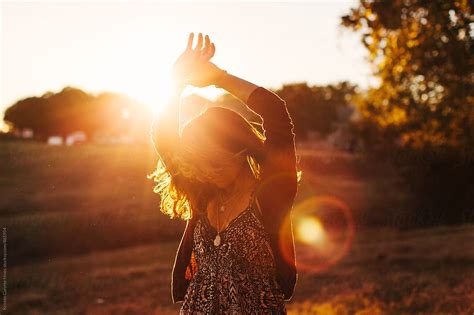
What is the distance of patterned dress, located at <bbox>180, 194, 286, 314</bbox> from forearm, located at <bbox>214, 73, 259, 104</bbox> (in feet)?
1.77

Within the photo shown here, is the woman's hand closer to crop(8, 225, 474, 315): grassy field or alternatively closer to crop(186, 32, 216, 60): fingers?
crop(186, 32, 216, 60): fingers

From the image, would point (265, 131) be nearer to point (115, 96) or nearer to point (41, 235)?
point (41, 235)

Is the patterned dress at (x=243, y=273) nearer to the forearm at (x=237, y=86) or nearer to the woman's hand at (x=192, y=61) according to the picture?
the forearm at (x=237, y=86)

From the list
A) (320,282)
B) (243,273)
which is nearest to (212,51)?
(243,273)

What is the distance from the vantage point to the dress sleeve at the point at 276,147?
2.70 m

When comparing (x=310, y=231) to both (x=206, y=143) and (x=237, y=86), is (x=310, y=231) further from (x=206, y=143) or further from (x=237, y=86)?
(x=206, y=143)

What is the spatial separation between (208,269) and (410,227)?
105ft

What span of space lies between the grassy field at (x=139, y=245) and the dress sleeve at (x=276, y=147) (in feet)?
32.2

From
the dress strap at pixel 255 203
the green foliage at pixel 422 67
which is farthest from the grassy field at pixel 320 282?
the dress strap at pixel 255 203

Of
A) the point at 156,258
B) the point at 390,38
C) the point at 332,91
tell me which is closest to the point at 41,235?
the point at 156,258

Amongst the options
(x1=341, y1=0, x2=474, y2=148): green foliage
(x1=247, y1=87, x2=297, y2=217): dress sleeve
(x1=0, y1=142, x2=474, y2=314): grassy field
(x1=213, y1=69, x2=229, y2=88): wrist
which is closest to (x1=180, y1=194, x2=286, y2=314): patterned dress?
(x1=247, y1=87, x2=297, y2=217): dress sleeve

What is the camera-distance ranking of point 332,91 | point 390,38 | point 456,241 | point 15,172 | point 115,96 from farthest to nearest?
point 332,91 → point 115,96 → point 15,172 → point 456,241 → point 390,38

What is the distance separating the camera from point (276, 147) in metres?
2.76

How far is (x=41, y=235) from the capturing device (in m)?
25.3
